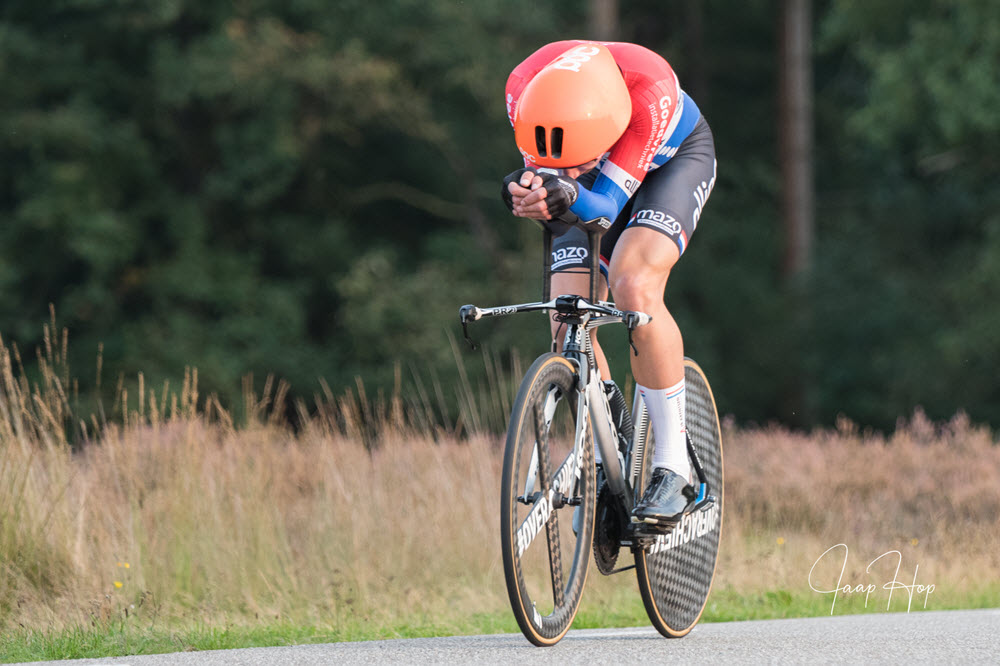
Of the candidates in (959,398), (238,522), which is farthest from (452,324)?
(238,522)

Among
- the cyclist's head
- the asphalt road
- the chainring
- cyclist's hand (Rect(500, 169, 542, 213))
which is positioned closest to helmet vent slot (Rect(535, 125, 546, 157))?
the cyclist's head

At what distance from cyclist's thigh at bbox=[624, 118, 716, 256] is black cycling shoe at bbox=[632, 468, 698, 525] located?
0.78m

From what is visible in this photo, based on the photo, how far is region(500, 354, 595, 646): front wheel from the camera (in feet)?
14.5

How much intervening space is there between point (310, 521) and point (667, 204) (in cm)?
359

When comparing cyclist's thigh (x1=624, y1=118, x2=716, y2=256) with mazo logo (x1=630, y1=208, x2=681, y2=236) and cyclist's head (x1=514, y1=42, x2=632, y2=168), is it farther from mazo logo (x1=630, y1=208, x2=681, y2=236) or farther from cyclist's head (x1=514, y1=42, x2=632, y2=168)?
cyclist's head (x1=514, y1=42, x2=632, y2=168)

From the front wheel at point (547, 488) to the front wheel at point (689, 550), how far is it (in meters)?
0.46

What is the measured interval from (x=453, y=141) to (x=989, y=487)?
16881 millimetres

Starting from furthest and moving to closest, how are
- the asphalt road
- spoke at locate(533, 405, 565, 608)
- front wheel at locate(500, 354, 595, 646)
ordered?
1. the asphalt road
2. spoke at locate(533, 405, 565, 608)
3. front wheel at locate(500, 354, 595, 646)

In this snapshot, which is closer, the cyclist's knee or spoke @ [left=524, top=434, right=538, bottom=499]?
spoke @ [left=524, top=434, right=538, bottom=499]

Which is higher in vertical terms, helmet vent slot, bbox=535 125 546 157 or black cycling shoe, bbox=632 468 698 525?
helmet vent slot, bbox=535 125 546 157

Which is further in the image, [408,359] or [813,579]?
[408,359]

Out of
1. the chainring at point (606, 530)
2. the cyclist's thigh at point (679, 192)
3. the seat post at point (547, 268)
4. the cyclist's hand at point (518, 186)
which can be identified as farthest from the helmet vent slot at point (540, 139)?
the chainring at point (606, 530)

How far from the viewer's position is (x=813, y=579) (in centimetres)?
812

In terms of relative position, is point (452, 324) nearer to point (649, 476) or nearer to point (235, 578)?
point (235, 578)
